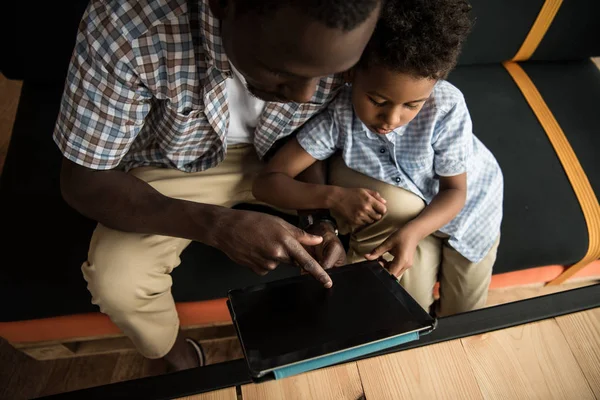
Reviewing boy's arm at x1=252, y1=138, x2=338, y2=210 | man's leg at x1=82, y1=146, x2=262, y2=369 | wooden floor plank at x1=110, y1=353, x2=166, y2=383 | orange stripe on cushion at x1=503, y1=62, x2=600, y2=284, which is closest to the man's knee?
man's leg at x1=82, y1=146, x2=262, y2=369

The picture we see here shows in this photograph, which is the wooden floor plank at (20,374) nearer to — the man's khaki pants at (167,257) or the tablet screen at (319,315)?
the man's khaki pants at (167,257)

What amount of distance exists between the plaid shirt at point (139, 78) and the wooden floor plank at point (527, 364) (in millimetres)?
503

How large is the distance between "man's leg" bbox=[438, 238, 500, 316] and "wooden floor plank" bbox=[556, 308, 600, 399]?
23cm

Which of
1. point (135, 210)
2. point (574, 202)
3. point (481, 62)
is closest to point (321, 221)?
point (135, 210)

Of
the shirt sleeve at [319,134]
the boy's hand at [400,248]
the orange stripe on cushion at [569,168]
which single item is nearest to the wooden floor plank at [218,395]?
Result: the boy's hand at [400,248]

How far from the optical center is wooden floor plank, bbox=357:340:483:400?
60 cm

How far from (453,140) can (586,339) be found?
14.9 inches

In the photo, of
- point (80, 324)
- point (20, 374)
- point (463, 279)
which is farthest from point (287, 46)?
point (20, 374)

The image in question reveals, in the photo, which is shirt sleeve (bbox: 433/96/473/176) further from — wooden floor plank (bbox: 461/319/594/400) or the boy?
wooden floor plank (bbox: 461/319/594/400)

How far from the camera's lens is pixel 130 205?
2.38 ft

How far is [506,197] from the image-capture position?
98cm

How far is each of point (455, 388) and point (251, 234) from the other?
14.3 inches

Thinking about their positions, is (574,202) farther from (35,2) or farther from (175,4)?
(35,2)

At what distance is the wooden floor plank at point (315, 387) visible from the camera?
1.95 ft
